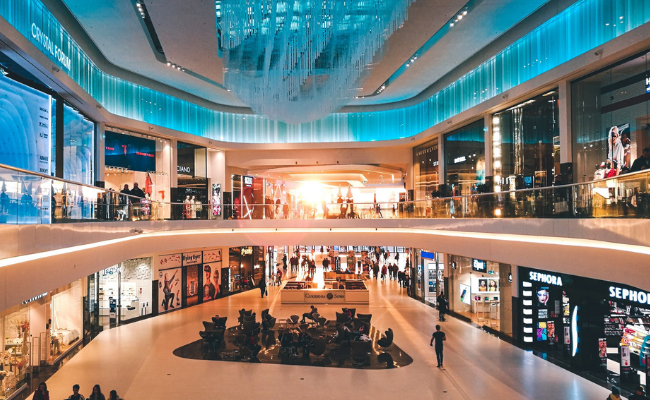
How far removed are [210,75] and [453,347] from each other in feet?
46.0

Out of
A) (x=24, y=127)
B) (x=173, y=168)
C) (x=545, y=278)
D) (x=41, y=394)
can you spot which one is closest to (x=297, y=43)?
(x=24, y=127)

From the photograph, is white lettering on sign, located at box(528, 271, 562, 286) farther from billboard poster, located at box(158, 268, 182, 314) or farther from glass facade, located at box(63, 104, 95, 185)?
glass facade, located at box(63, 104, 95, 185)

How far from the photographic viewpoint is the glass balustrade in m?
6.29

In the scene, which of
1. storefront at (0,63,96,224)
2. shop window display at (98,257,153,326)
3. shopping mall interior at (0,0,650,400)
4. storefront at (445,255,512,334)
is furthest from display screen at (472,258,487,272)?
shop window display at (98,257,153,326)

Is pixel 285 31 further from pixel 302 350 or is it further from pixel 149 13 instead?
pixel 302 350

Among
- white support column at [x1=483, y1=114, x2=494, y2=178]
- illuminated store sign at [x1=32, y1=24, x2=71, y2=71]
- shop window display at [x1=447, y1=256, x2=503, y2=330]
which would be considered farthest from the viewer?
white support column at [x1=483, y1=114, x2=494, y2=178]

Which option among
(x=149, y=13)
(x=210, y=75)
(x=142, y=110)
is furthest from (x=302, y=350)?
(x=142, y=110)

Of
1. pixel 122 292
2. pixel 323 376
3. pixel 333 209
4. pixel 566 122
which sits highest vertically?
pixel 566 122

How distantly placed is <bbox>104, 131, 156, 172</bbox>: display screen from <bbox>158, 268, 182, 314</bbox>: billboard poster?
15.9 feet

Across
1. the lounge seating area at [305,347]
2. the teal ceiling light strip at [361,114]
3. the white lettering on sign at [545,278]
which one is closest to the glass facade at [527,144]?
the teal ceiling light strip at [361,114]

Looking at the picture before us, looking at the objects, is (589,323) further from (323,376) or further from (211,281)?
(211,281)

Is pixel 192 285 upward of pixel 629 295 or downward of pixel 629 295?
downward

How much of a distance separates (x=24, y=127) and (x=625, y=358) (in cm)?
1546

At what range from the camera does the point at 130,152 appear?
65.8 ft
